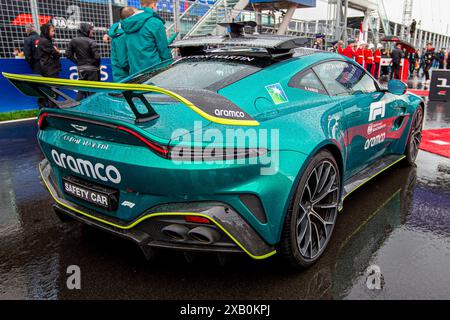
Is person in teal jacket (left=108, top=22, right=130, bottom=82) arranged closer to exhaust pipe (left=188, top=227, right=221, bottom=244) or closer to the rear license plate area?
the rear license plate area

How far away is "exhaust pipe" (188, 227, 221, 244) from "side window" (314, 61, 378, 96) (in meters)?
1.58

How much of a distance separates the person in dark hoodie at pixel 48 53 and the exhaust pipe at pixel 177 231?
275 inches

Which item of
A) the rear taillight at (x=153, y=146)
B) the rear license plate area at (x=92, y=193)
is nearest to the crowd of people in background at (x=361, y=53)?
the rear license plate area at (x=92, y=193)

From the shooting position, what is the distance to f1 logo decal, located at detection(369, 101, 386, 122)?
336 cm

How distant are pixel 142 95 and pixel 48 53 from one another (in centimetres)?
685

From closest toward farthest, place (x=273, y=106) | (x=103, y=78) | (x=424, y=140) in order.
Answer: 1. (x=273, y=106)
2. (x=424, y=140)
3. (x=103, y=78)

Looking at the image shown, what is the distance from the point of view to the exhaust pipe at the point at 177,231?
6.45 ft

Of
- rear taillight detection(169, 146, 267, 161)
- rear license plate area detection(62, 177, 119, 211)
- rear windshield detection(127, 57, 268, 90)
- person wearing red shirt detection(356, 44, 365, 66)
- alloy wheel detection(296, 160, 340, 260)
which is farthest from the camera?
person wearing red shirt detection(356, 44, 365, 66)

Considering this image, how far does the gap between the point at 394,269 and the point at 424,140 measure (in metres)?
4.29

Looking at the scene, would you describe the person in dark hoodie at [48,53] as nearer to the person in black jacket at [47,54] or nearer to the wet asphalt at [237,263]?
the person in black jacket at [47,54]

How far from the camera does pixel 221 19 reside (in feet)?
49.4

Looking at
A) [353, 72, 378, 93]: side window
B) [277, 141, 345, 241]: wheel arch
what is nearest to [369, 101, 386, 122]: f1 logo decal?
[353, 72, 378, 93]: side window
